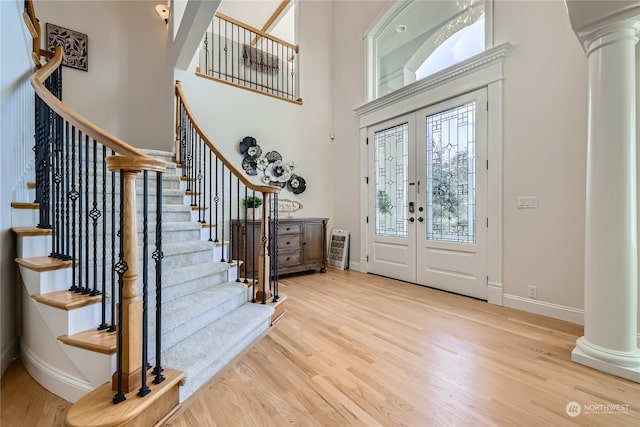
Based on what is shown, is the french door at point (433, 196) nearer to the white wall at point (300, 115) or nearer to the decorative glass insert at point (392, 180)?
the decorative glass insert at point (392, 180)

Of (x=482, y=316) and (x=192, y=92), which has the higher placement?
(x=192, y=92)

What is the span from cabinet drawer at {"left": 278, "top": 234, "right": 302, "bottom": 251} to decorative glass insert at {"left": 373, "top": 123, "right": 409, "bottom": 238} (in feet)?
4.10

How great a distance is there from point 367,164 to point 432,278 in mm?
2051

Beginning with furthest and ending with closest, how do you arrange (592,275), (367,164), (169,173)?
(367,164)
(169,173)
(592,275)

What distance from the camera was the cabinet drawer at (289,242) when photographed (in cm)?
420

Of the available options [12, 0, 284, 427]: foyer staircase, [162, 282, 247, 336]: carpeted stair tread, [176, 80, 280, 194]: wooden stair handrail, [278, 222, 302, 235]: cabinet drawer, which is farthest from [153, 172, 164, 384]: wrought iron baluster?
[278, 222, 302, 235]: cabinet drawer

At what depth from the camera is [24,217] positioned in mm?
1995

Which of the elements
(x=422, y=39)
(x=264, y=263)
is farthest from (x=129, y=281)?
(x=422, y=39)

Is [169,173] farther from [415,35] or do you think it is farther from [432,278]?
[415,35]

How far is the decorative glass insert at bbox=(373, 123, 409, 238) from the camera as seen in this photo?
4062mm

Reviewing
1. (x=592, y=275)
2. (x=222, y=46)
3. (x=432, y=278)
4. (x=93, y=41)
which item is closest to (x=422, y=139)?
(x=432, y=278)

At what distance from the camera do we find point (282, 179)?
4715 mm

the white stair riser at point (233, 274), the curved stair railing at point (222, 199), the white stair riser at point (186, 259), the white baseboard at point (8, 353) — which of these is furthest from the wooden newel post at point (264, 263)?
the white baseboard at point (8, 353)

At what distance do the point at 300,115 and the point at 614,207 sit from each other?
427 cm
